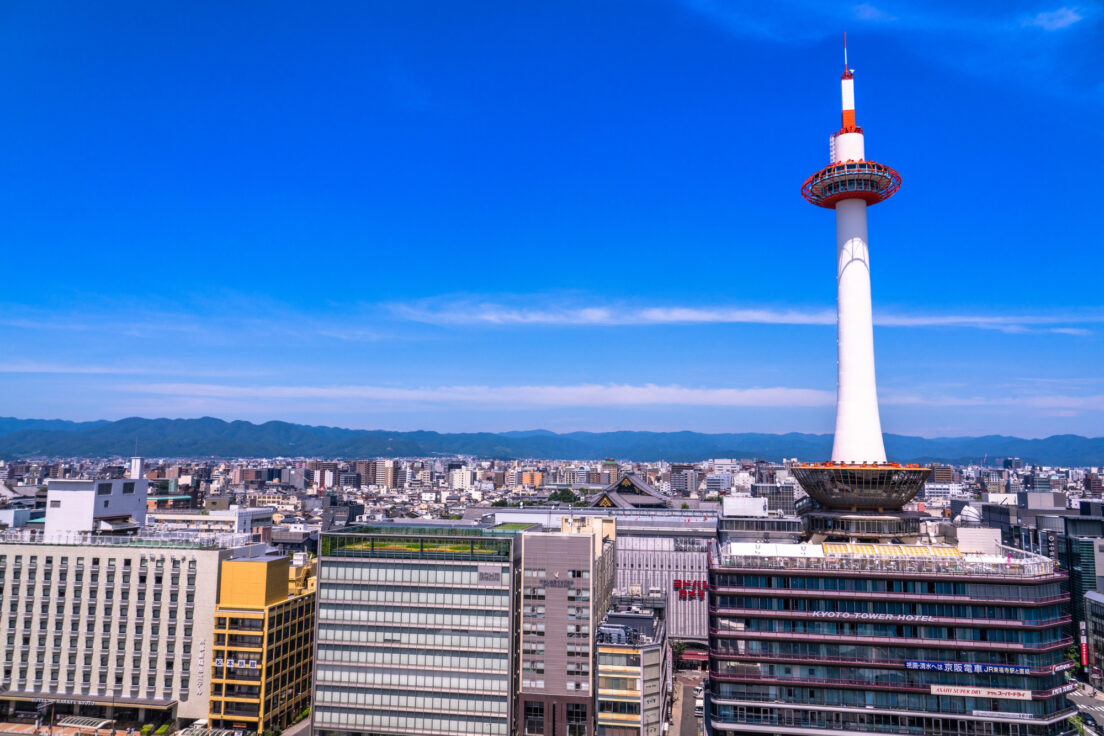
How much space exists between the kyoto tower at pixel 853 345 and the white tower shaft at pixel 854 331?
103mm

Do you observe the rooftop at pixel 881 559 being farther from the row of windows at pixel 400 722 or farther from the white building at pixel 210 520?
the white building at pixel 210 520

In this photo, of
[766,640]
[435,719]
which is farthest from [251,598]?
[766,640]

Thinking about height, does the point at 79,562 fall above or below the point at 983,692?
above

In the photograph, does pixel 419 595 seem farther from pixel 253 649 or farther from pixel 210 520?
pixel 210 520

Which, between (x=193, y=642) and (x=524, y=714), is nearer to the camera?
(x=524, y=714)

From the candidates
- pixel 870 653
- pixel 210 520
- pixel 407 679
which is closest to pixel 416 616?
pixel 407 679

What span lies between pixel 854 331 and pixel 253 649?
74739mm

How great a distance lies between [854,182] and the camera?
8644cm

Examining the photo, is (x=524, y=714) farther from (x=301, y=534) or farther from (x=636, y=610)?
(x=301, y=534)

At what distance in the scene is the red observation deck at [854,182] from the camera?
8531 cm

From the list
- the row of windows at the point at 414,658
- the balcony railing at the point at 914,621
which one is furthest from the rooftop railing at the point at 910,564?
the row of windows at the point at 414,658

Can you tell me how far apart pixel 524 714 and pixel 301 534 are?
119504 millimetres

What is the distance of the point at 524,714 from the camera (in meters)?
78.9

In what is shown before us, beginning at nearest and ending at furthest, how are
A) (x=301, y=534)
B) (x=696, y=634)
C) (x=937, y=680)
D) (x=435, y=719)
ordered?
(x=937, y=680), (x=435, y=719), (x=696, y=634), (x=301, y=534)
